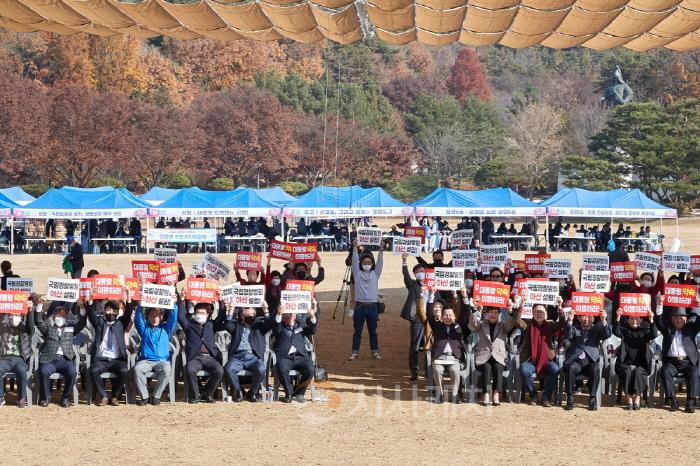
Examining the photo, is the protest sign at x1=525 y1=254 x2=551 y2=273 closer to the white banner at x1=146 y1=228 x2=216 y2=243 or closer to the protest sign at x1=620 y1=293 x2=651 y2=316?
the protest sign at x1=620 y1=293 x2=651 y2=316

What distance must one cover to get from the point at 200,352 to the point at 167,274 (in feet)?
8.04

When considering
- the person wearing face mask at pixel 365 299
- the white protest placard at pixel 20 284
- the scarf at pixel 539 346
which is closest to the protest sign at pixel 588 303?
the scarf at pixel 539 346

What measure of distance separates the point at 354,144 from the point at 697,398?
183ft

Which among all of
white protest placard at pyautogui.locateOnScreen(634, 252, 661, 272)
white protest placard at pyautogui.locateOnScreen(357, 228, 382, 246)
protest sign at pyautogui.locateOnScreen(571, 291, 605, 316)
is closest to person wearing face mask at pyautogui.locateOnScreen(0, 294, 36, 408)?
protest sign at pyautogui.locateOnScreen(571, 291, 605, 316)

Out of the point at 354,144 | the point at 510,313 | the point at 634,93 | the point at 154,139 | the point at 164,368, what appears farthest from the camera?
the point at 634,93

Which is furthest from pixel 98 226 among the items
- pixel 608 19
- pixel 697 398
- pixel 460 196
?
pixel 697 398

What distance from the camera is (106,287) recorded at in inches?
494

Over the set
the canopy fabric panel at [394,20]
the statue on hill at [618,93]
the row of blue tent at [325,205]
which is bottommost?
the row of blue tent at [325,205]

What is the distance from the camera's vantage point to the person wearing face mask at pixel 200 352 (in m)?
12.0

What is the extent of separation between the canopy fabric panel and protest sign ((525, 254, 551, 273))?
351 cm

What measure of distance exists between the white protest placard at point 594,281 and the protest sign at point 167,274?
17.8 ft

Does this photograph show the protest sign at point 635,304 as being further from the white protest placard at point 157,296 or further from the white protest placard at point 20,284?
the white protest placard at point 20,284

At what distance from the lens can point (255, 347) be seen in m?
12.3

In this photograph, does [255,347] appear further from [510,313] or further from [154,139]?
[154,139]
